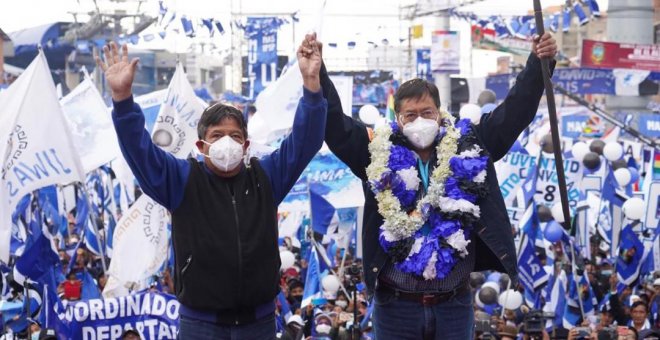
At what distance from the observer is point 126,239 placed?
10906 mm

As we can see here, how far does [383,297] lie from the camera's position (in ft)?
15.0

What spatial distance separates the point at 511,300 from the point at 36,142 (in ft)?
15.2

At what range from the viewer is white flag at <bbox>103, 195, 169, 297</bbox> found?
10656 millimetres

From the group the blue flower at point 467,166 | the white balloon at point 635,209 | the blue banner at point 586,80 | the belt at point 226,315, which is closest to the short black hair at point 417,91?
the blue flower at point 467,166

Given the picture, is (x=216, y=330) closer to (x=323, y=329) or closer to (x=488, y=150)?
(x=488, y=150)

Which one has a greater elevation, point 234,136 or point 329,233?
point 234,136

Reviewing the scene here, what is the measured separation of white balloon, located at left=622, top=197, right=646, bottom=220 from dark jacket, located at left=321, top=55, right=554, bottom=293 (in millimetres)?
10005

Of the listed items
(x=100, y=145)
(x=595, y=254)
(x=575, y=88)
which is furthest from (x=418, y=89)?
(x=575, y=88)

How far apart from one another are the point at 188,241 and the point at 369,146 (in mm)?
862

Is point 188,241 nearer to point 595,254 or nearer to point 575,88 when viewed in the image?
point 595,254

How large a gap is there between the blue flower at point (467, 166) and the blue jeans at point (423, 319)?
0.44 m

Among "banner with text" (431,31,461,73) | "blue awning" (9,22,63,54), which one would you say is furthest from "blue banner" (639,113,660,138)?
"blue awning" (9,22,63,54)

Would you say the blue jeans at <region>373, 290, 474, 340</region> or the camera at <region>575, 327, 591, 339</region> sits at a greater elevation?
the blue jeans at <region>373, 290, 474, 340</region>

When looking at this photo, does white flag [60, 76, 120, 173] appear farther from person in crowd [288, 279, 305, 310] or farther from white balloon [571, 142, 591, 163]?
white balloon [571, 142, 591, 163]
